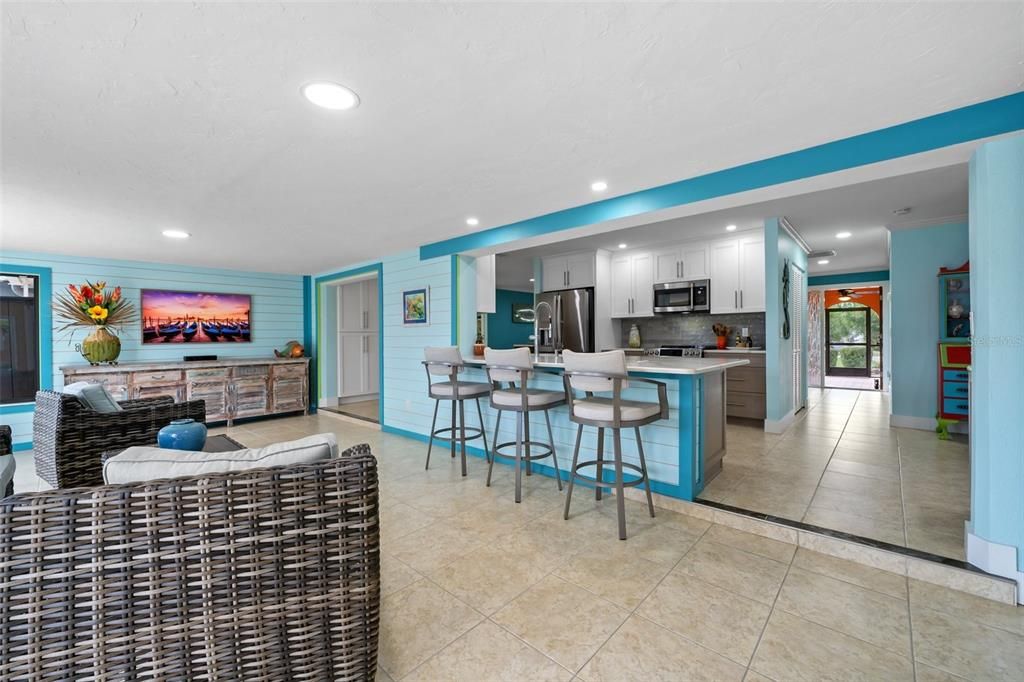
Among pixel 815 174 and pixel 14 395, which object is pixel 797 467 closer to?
pixel 815 174

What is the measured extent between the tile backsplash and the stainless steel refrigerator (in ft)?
2.98

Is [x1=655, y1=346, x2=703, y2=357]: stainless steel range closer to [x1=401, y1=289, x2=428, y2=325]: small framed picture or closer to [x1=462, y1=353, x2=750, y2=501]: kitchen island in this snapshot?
[x1=462, y1=353, x2=750, y2=501]: kitchen island

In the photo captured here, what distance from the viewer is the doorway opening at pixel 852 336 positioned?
948 cm

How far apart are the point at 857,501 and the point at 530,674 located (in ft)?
8.60

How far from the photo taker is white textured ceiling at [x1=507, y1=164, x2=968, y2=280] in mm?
3689

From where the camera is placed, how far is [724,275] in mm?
5516

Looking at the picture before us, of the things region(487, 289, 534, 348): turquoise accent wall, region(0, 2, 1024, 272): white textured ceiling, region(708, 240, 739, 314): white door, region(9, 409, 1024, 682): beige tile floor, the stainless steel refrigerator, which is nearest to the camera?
region(0, 2, 1024, 272): white textured ceiling

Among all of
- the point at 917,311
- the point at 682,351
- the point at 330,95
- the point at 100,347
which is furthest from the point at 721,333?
the point at 100,347

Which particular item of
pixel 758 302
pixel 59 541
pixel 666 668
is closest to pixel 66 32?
pixel 59 541

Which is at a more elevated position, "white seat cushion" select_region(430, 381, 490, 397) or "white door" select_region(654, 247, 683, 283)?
"white door" select_region(654, 247, 683, 283)

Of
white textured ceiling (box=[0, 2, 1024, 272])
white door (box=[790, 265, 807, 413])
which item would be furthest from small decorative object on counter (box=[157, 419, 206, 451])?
white door (box=[790, 265, 807, 413])

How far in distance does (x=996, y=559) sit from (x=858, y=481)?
1.36 metres

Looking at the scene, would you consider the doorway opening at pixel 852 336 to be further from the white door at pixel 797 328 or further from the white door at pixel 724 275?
the white door at pixel 724 275

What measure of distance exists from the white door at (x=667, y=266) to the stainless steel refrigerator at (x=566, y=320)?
3.11ft
